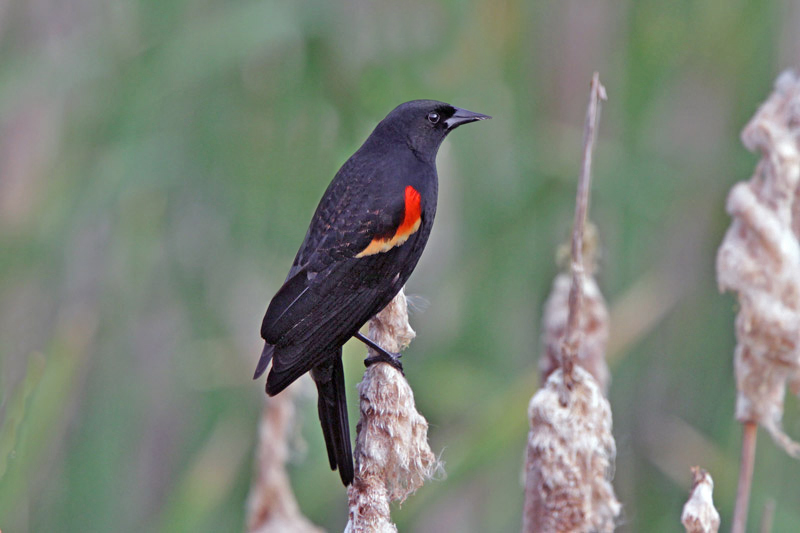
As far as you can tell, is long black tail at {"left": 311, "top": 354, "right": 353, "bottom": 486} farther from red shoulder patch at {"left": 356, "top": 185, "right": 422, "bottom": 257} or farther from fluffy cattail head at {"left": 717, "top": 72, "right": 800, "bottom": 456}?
fluffy cattail head at {"left": 717, "top": 72, "right": 800, "bottom": 456}

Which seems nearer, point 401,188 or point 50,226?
point 401,188

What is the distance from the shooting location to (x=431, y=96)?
7.21 ft

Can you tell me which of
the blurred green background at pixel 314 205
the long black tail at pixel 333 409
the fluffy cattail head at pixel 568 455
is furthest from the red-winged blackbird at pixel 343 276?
the blurred green background at pixel 314 205

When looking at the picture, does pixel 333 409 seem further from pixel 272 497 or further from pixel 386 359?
pixel 272 497

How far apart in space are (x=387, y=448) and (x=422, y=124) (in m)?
0.62

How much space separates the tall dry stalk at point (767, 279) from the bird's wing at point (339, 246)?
22.8 inches

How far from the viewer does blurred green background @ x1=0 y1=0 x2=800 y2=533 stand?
2.10 meters

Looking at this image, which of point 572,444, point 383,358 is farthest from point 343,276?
point 572,444

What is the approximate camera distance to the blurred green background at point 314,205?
2.10 m

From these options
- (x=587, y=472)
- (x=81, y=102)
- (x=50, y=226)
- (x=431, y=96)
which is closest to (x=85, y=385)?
(x=50, y=226)

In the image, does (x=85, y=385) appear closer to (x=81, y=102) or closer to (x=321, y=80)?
(x=81, y=102)

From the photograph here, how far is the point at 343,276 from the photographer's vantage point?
4.85ft

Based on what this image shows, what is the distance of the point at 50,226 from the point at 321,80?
0.69 meters

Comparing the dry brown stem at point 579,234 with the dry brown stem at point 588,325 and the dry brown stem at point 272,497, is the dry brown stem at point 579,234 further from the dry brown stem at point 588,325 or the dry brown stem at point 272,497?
the dry brown stem at point 272,497
